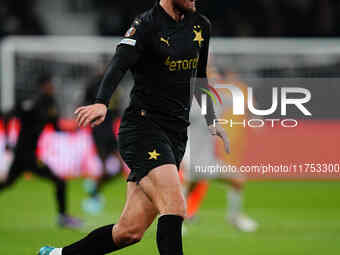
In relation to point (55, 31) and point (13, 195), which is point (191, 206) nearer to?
point (13, 195)

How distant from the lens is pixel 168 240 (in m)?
4.51

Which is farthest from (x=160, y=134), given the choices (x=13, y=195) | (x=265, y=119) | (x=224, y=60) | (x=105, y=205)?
(x=224, y=60)

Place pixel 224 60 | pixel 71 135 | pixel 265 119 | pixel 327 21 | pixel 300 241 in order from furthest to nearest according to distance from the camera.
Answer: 1. pixel 327 21
2. pixel 224 60
3. pixel 71 135
4. pixel 300 241
5. pixel 265 119

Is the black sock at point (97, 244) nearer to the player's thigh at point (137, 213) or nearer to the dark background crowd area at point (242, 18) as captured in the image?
the player's thigh at point (137, 213)

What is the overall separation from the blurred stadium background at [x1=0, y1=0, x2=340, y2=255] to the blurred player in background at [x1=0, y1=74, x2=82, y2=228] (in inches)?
10.4

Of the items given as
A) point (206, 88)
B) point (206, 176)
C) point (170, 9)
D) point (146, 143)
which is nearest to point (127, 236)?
point (146, 143)

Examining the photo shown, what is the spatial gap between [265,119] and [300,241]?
7.75ft

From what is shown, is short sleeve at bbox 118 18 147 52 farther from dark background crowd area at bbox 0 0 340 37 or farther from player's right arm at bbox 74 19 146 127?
dark background crowd area at bbox 0 0 340 37

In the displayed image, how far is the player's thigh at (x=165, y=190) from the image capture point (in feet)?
14.9

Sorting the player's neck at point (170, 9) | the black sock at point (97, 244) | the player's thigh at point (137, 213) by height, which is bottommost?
the black sock at point (97, 244)

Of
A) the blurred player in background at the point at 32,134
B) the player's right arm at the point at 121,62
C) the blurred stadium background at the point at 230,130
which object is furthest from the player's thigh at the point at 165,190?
the blurred player in background at the point at 32,134

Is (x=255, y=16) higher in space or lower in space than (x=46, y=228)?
higher

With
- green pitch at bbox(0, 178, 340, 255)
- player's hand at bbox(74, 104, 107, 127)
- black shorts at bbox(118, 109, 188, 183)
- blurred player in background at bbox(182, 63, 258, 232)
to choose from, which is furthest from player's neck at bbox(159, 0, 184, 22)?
blurred player in background at bbox(182, 63, 258, 232)

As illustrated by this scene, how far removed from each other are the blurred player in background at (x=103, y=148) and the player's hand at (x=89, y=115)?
6489 millimetres
